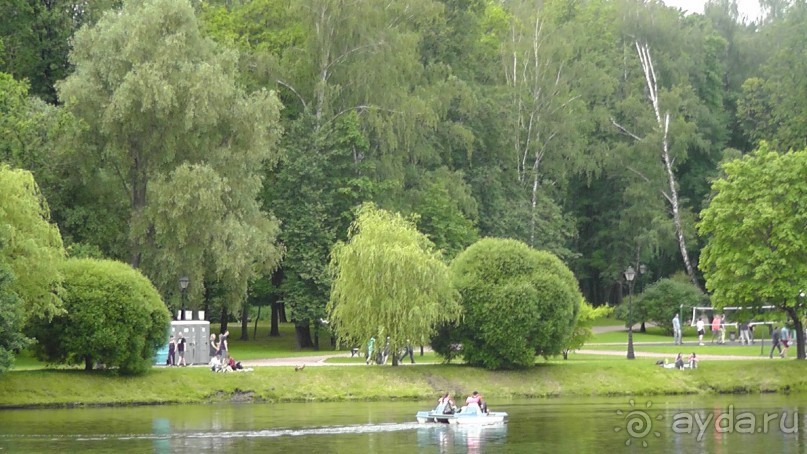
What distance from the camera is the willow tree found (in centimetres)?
6047

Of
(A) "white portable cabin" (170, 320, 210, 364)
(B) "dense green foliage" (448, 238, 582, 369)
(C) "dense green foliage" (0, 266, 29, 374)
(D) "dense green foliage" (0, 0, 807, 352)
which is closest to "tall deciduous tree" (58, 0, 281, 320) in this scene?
(D) "dense green foliage" (0, 0, 807, 352)

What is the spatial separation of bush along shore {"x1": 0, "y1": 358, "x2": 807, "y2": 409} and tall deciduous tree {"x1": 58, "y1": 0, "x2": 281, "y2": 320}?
8.93 metres

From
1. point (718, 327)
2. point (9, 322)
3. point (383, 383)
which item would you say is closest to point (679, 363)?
point (383, 383)

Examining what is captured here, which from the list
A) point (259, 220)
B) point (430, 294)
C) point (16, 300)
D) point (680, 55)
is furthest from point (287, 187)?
point (680, 55)

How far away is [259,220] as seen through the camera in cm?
7125

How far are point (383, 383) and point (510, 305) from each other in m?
7.13

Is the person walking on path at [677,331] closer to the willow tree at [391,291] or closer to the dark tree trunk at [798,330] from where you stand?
the dark tree trunk at [798,330]

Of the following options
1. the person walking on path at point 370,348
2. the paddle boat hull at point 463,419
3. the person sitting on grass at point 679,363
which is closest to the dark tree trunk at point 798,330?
the person sitting on grass at point 679,363

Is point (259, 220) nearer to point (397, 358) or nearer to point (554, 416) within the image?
point (397, 358)

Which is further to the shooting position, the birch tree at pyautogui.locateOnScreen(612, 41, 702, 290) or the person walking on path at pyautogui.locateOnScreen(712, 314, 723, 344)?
the birch tree at pyautogui.locateOnScreen(612, 41, 702, 290)

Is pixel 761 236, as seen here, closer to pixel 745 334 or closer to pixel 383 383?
pixel 745 334

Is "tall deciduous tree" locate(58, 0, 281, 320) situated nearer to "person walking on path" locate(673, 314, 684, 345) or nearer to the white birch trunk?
"person walking on path" locate(673, 314, 684, 345)

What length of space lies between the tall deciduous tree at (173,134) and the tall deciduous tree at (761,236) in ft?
81.1

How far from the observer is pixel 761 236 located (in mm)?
65938
